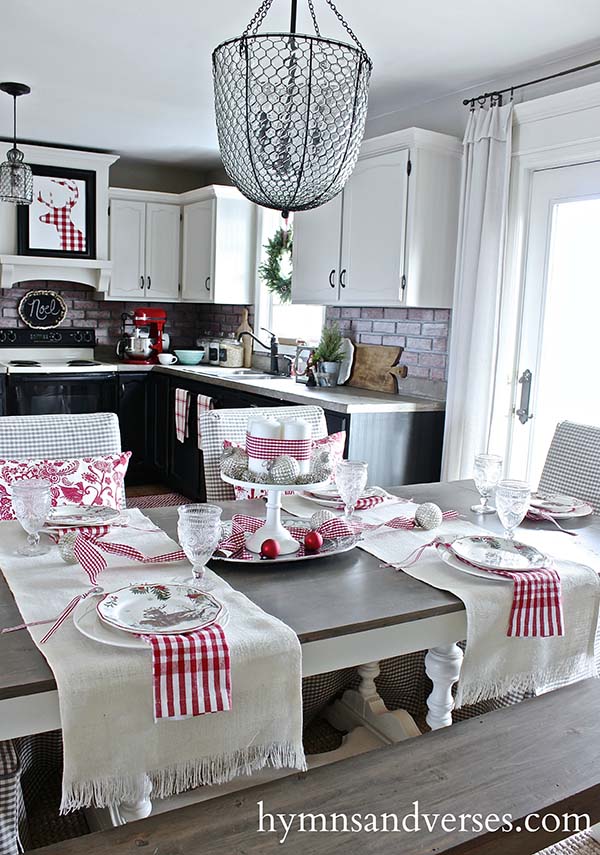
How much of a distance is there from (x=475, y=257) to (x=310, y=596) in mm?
2347

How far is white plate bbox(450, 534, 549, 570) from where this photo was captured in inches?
67.4

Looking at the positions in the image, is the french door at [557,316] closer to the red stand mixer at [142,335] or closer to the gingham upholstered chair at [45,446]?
the gingham upholstered chair at [45,446]

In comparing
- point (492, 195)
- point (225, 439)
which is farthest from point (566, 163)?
point (225, 439)

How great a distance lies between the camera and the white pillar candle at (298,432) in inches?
68.4

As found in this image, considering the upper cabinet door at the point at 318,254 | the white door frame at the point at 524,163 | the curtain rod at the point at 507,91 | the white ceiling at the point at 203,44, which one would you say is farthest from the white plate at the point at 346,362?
the curtain rod at the point at 507,91

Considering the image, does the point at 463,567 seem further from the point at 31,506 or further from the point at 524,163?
the point at 524,163

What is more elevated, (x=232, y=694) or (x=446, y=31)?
(x=446, y=31)

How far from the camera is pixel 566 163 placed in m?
3.23

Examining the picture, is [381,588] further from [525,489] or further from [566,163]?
[566,163]

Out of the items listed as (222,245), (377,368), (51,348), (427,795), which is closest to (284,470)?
(427,795)

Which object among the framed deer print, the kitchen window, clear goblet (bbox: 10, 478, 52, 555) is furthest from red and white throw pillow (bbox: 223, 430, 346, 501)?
the framed deer print

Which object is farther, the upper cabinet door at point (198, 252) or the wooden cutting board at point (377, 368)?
the upper cabinet door at point (198, 252)

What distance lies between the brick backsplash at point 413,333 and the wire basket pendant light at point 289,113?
2.33 m

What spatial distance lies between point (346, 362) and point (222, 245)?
5.38 feet
